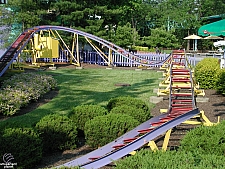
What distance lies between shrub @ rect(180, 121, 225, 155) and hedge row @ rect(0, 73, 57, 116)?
5.44 meters

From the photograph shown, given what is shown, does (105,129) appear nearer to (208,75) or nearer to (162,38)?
(208,75)

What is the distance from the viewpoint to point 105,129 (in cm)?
570

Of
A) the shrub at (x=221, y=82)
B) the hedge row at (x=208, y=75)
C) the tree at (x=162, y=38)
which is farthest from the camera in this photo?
the tree at (x=162, y=38)

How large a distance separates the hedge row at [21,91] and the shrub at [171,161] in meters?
5.78

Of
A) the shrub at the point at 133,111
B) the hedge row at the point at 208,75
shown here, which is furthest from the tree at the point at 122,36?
the shrub at the point at 133,111

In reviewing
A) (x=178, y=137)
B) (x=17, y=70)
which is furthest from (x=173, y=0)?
(x=178, y=137)

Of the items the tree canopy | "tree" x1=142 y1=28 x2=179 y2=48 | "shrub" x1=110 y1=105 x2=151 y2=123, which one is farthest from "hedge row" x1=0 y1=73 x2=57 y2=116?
"tree" x1=142 y1=28 x2=179 y2=48

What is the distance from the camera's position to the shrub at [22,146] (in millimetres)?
4699

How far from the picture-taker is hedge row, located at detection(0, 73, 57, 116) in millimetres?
8523

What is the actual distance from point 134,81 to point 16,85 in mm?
6379

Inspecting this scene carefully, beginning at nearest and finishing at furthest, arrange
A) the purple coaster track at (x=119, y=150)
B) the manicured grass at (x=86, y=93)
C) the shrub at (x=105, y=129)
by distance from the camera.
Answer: the purple coaster track at (x=119, y=150), the shrub at (x=105, y=129), the manicured grass at (x=86, y=93)

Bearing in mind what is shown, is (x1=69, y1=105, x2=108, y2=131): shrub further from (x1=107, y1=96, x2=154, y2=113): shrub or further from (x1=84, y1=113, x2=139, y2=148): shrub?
(x1=107, y1=96, x2=154, y2=113): shrub

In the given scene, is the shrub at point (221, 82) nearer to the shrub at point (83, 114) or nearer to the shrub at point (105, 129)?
the shrub at point (83, 114)

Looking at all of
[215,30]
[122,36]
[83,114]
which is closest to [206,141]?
[83,114]
